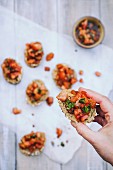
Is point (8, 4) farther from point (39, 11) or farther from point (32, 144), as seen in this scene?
point (32, 144)

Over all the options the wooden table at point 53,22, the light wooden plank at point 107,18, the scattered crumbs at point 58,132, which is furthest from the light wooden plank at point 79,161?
the light wooden plank at point 107,18

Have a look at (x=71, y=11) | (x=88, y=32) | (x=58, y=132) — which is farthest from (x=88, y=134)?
(x=71, y=11)

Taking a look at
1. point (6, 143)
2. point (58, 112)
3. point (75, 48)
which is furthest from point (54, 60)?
point (6, 143)

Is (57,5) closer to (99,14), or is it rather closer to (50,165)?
(99,14)

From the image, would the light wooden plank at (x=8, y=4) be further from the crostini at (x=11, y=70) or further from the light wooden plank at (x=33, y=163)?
the light wooden plank at (x=33, y=163)

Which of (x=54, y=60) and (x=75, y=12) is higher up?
(x=75, y=12)
